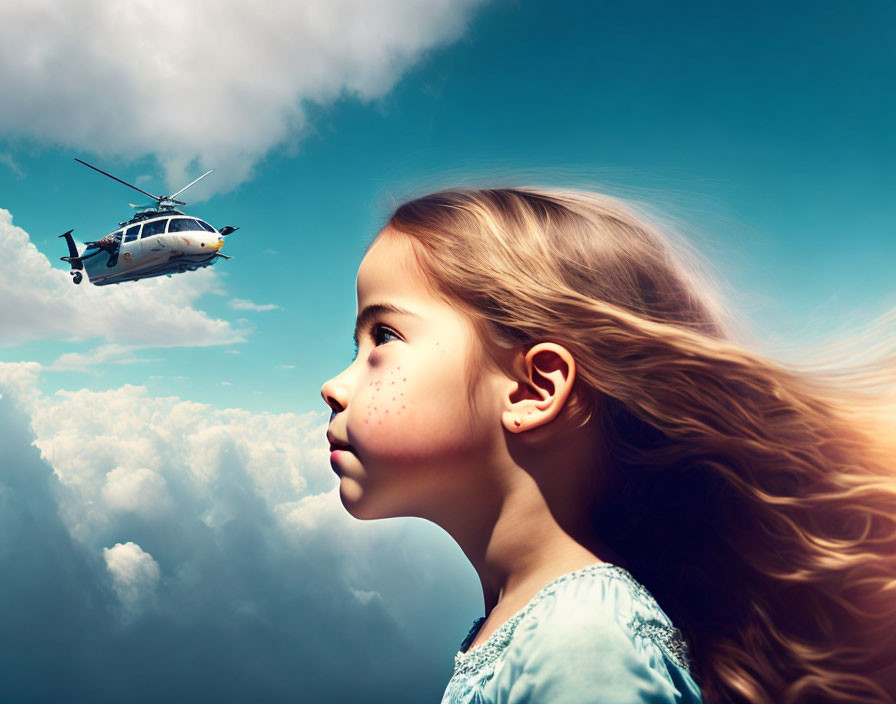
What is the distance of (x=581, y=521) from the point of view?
1701mm

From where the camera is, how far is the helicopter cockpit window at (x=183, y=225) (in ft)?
58.6

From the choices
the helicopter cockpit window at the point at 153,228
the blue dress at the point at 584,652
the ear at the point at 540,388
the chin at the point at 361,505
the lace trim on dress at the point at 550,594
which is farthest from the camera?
the helicopter cockpit window at the point at 153,228

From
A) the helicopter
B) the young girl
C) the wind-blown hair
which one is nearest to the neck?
the young girl

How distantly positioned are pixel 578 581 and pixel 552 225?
0.95 m

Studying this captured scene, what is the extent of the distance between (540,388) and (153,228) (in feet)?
60.4

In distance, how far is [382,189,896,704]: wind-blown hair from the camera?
1642 millimetres

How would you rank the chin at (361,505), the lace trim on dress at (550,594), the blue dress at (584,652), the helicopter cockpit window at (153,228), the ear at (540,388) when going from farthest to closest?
the helicopter cockpit window at (153,228), the chin at (361,505), the ear at (540,388), the lace trim on dress at (550,594), the blue dress at (584,652)

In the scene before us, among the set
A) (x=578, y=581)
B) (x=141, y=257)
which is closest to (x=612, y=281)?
(x=578, y=581)

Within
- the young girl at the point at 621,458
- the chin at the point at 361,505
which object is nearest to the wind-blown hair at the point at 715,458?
the young girl at the point at 621,458

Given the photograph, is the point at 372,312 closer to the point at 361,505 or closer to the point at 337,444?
the point at 337,444

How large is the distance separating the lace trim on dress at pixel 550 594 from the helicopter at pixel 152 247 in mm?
18084

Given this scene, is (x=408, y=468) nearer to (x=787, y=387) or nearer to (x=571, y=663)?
(x=571, y=663)

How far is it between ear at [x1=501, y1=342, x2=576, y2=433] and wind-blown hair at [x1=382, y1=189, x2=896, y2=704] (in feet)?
0.14

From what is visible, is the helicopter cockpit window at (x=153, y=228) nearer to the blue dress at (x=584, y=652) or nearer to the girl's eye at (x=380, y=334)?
the girl's eye at (x=380, y=334)
